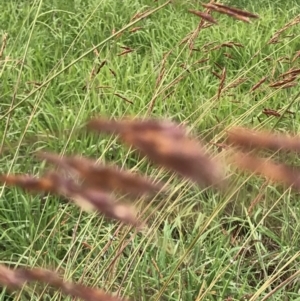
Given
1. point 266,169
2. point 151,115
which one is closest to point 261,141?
point 266,169

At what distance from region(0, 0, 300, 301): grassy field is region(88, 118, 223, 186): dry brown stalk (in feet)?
1.64

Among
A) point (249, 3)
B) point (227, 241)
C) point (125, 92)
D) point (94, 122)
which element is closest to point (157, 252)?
point (227, 241)

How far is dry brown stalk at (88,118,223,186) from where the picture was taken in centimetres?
19

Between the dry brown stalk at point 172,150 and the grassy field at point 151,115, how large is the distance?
0.50m

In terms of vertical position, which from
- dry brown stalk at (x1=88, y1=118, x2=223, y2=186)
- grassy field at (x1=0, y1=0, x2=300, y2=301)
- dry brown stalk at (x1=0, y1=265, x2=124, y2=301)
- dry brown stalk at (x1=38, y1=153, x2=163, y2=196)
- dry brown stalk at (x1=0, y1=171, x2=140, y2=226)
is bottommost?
grassy field at (x1=0, y1=0, x2=300, y2=301)

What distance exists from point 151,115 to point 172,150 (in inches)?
64.1

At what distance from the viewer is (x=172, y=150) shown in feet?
0.62

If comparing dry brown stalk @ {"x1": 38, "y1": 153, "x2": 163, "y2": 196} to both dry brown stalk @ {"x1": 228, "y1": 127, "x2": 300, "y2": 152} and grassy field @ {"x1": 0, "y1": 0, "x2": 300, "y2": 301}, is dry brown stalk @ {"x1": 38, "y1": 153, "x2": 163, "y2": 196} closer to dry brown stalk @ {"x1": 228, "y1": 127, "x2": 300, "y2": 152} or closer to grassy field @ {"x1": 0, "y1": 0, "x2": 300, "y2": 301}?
dry brown stalk @ {"x1": 228, "y1": 127, "x2": 300, "y2": 152}

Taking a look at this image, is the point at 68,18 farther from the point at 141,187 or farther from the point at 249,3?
the point at 141,187

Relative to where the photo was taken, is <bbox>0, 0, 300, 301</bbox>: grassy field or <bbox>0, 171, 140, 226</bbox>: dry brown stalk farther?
<bbox>0, 0, 300, 301</bbox>: grassy field

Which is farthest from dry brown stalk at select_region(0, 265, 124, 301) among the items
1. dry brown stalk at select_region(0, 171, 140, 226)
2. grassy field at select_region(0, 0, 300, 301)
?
grassy field at select_region(0, 0, 300, 301)

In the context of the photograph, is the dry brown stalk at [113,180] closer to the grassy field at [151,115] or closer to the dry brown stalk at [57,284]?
the dry brown stalk at [57,284]

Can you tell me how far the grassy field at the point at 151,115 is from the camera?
122cm

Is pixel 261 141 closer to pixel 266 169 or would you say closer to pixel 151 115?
pixel 266 169
